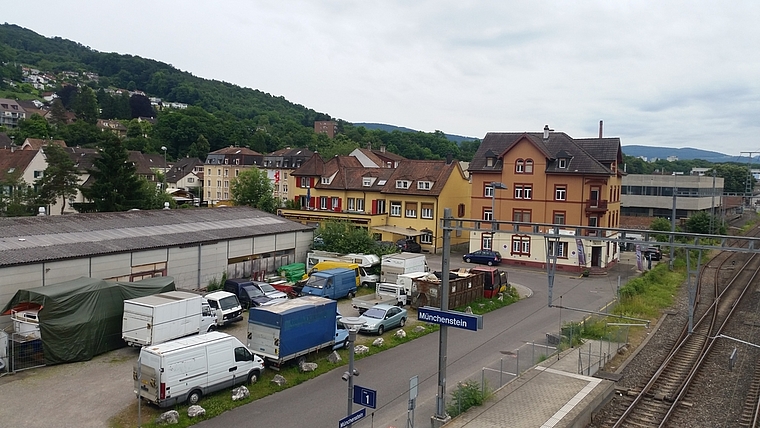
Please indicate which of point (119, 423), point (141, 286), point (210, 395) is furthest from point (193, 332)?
point (119, 423)

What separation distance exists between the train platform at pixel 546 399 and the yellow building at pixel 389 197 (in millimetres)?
28307

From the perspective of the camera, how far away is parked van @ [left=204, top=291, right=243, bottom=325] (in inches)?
901

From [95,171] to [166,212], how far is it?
1473cm

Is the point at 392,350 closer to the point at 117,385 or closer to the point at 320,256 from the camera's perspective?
the point at 117,385

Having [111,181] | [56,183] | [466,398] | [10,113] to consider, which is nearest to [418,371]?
[466,398]

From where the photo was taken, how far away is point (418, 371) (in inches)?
746

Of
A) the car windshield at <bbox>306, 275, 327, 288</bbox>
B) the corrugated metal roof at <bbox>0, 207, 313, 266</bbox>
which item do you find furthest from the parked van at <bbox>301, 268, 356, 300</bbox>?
the corrugated metal roof at <bbox>0, 207, 313, 266</bbox>

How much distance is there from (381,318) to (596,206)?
972 inches

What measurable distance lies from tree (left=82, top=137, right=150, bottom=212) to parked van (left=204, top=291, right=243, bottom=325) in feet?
76.3

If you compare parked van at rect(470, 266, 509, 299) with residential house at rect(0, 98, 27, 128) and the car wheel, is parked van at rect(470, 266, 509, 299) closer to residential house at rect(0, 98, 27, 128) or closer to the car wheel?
the car wheel

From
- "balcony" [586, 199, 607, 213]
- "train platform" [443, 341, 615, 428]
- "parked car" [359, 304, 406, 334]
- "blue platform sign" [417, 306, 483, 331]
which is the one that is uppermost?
"balcony" [586, 199, 607, 213]

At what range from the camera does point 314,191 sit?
54.8 m

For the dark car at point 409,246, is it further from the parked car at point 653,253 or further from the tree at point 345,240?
the parked car at point 653,253

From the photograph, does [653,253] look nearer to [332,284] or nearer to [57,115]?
[332,284]
